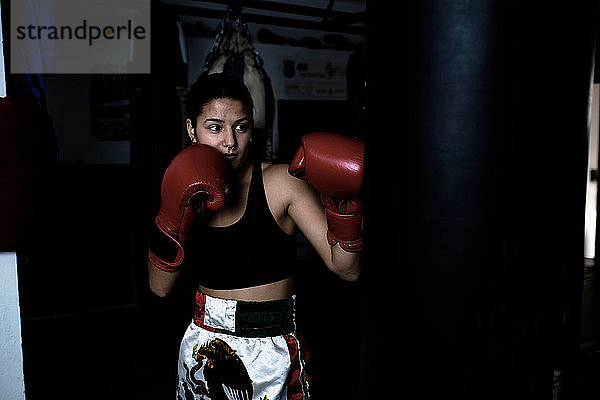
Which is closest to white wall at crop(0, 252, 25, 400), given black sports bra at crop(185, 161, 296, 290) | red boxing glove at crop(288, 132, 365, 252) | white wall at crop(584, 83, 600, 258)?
black sports bra at crop(185, 161, 296, 290)

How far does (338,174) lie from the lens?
4.03ft

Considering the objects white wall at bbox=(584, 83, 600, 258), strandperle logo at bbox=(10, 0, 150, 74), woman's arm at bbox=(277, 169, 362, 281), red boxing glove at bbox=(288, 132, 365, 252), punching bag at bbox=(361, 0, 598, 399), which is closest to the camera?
punching bag at bbox=(361, 0, 598, 399)

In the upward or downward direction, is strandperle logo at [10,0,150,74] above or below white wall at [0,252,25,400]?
above

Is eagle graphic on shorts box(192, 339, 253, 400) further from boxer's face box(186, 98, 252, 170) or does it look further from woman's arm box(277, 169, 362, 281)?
boxer's face box(186, 98, 252, 170)

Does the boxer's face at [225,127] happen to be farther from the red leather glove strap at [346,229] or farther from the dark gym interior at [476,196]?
the dark gym interior at [476,196]

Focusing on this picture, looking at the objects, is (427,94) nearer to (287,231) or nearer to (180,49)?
(287,231)

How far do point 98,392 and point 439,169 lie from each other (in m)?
2.86

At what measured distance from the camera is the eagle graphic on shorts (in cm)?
154

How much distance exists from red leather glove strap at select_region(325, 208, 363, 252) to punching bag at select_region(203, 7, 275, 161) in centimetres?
178

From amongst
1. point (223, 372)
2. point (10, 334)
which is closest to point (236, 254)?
point (223, 372)

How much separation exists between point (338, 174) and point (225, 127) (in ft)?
1.60

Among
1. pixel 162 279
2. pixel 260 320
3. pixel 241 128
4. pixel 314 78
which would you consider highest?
pixel 314 78

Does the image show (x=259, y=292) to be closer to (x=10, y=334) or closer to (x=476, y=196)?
(x=10, y=334)

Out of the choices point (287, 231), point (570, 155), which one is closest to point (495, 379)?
point (570, 155)
